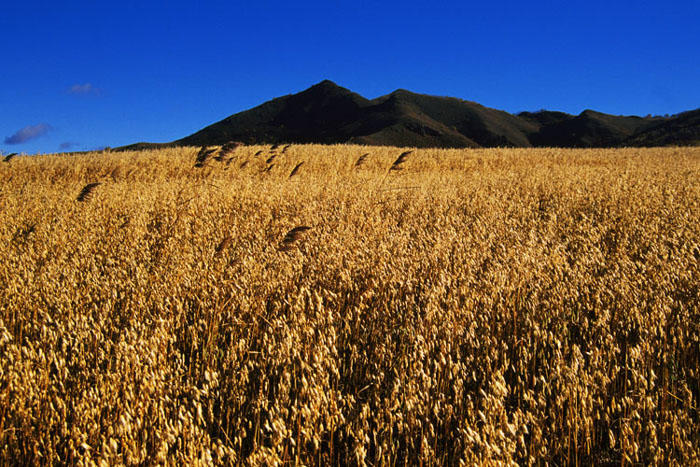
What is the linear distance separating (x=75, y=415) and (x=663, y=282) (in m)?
3.10

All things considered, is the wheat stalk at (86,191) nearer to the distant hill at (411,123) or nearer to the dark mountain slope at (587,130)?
the distant hill at (411,123)

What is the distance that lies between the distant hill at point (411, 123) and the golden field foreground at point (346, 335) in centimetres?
7270

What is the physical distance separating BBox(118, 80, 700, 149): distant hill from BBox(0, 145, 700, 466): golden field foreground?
239 ft

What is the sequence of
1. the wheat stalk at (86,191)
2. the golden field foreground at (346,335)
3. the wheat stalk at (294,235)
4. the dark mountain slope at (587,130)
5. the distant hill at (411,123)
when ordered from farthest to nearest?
the dark mountain slope at (587,130) < the distant hill at (411,123) < the wheat stalk at (86,191) < the wheat stalk at (294,235) < the golden field foreground at (346,335)

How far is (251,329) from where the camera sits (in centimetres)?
228

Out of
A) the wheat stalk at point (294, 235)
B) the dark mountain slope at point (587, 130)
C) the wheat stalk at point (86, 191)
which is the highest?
the dark mountain slope at point (587, 130)

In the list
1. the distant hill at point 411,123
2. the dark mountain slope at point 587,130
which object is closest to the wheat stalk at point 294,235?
the distant hill at point 411,123

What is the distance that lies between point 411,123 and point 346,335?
3625 inches

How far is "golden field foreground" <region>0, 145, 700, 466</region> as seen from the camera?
1471mm

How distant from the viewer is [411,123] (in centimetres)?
8994

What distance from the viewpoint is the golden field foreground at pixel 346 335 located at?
57.9 inches

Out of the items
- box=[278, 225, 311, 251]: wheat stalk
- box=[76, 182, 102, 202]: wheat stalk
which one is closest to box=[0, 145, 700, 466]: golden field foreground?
box=[278, 225, 311, 251]: wheat stalk

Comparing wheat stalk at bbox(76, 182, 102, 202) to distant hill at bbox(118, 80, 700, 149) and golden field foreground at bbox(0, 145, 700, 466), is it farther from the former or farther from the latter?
distant hill at bbox(118, 80, 700, 149)

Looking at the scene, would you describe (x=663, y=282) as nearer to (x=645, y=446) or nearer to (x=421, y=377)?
(x=645, y=446)
